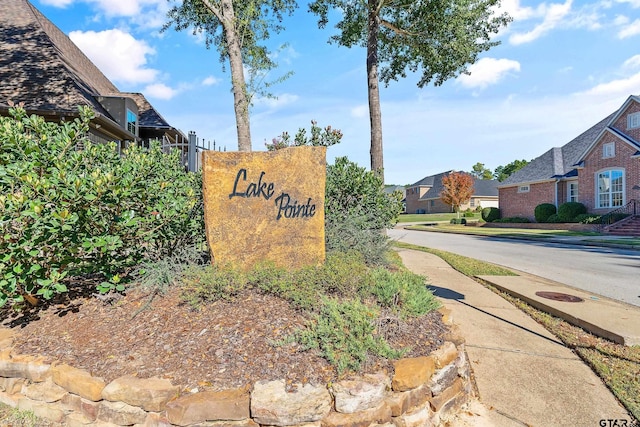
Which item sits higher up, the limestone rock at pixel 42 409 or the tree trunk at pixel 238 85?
the tree trunk at pixel 238 85

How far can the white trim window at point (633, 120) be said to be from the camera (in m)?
22.1

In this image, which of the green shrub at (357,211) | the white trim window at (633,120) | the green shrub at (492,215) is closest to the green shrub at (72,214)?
the green shrub at (357,211)

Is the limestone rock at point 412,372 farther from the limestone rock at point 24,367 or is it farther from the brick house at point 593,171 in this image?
the brick house at point 593,171

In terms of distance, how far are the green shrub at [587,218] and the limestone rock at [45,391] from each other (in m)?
26.7

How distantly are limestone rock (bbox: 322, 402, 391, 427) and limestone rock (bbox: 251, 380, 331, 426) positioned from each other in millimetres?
58

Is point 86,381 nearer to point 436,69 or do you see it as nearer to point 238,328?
point 238,328

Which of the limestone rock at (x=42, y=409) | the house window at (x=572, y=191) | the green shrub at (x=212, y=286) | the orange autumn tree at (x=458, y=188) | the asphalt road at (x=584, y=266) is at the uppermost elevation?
the orange autumn tree at (x=458, y=188)

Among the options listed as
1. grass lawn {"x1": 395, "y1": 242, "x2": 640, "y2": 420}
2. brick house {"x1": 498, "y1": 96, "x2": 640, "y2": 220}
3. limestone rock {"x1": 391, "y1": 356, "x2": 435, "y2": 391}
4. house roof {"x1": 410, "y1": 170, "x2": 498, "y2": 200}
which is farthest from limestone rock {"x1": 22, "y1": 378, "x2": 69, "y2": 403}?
house roof {"x1": 410, "y1": 170, "x2": 498, "y2": 200}

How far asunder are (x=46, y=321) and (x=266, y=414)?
2562 millimetres

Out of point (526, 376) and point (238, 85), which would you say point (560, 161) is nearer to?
point (238, 85)

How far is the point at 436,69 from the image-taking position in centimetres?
1201

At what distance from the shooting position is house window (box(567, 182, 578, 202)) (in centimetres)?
2588

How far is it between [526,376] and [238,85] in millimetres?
7785

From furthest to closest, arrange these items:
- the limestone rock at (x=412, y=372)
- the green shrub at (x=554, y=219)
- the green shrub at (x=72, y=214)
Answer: the green shrub at (x=554, y=219) → the green shrub at (x=72, y=214) → the limestone rock at (x=412, y=372)
